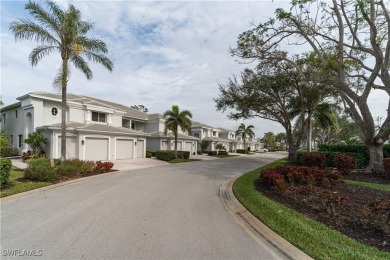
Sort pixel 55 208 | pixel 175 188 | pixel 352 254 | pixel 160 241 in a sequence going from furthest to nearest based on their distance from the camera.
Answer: pixel 175 188 < pixel 55 208 < pixel 160 241 < pixel 352 254

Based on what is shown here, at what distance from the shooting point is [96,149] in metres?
22.5

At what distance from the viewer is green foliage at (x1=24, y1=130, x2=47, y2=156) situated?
1997cm

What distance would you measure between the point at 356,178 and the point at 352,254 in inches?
398

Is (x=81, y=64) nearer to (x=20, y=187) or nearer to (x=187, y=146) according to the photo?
(x=20, y=187)

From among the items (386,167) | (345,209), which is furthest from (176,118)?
(345,209)

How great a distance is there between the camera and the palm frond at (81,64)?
15108 mm

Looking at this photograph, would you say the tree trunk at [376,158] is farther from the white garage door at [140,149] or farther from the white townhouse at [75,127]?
the white garage door at [140,149]

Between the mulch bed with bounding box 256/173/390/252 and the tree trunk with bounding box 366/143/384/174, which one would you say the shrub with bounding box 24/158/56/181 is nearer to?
the mulch bed with bounding box 256/173/390/252

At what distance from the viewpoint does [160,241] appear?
4602 mm

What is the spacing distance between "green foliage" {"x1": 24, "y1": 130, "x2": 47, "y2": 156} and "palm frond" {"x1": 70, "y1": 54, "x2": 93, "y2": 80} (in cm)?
865

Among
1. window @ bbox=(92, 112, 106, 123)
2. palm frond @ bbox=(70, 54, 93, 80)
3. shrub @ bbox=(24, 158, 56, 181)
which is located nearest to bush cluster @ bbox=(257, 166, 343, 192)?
shrub @ bbox=(24, 158, 56, 181)

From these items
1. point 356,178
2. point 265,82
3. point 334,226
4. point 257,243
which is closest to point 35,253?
point 257,243

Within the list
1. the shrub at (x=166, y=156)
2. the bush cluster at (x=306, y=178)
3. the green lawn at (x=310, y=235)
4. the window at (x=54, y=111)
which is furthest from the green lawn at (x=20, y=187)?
the shrub at (x=166, y=156)

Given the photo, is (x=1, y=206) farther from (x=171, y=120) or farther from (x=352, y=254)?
(x=171, y=120)
